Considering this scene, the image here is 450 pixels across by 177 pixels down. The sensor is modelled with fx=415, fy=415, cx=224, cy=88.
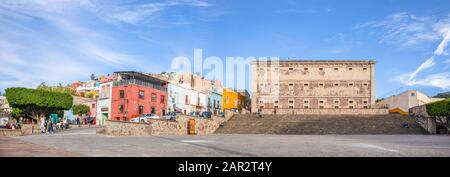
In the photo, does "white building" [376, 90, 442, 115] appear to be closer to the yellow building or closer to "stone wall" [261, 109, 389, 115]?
"stone wall" [261, 109, 389, 115]

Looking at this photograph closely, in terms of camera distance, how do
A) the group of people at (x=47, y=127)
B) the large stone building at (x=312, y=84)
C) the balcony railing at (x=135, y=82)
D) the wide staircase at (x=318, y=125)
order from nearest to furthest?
the group of people at (x=47, y=127) → the wide staircase at (x=318, y=125) → the balcony railing at (x=135, y=82) → the large stone building at (x=312, y=84)

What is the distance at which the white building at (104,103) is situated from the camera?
2274 inches

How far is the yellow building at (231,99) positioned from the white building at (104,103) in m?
23.7

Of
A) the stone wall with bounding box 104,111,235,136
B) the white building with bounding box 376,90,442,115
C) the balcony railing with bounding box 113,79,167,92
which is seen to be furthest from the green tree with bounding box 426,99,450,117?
the balcony railing with bounding box 113,79,167,92

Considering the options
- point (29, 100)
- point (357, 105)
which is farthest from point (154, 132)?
point (357, 105)

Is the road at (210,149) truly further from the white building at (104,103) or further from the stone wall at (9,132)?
the white building at (104,103)

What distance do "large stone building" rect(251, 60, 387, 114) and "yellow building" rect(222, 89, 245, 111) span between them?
12.2m

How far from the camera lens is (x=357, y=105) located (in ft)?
204

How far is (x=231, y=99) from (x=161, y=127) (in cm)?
4544

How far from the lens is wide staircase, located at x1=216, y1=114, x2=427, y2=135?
3712 cm

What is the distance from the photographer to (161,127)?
107 ft

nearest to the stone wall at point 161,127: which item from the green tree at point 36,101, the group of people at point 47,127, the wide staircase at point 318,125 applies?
the wide staircase at point 318,125
